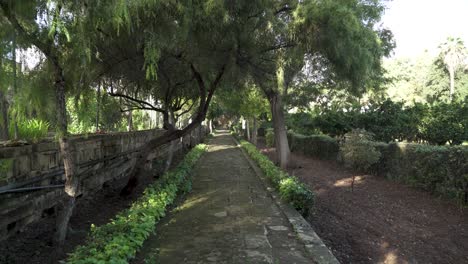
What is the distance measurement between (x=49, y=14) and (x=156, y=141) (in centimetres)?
466

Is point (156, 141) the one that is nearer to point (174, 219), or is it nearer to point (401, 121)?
point (174, 219)

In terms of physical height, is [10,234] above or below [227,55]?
below

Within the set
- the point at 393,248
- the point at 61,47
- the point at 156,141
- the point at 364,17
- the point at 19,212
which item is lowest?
the point at 393,248

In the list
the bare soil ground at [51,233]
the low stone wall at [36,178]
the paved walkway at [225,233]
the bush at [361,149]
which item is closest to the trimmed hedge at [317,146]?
the bush at [361,149]

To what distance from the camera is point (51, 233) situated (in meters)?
5.60

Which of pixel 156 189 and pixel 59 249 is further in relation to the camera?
pixel 156 189

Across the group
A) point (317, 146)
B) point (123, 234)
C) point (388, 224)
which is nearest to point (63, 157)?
point (123, 234)

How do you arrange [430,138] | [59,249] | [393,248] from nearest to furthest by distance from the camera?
[59,249], [393,248], [430,138]

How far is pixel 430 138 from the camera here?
16422 millimetres

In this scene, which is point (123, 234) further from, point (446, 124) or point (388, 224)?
point (446, 124)

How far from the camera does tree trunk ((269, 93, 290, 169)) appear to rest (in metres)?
13.0

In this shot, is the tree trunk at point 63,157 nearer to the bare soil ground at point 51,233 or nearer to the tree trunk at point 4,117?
Result: the bare soil ground at point 51,233

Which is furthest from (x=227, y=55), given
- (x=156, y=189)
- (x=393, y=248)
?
(x=393, y=248)

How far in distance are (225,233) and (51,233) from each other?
2.67m
